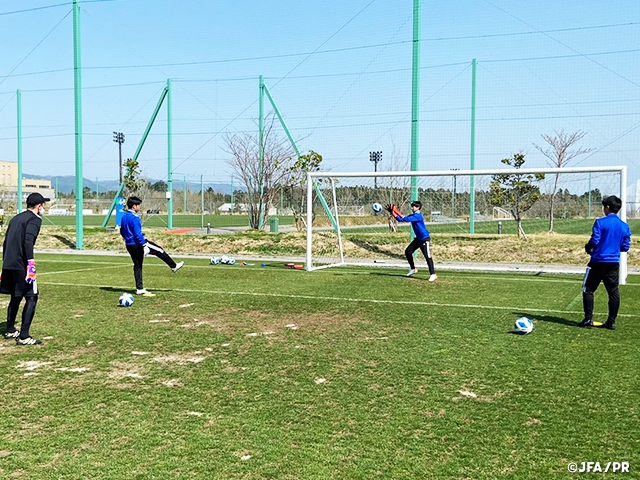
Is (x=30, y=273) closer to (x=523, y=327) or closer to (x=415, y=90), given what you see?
(x=523, y=327)

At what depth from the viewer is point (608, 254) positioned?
9.10 metres

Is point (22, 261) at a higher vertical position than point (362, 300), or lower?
higher

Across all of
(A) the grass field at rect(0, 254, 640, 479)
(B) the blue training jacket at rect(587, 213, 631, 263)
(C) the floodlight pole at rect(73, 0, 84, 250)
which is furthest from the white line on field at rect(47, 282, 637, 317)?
(C) the floodlight pole at rect(73, 0, 84, 250)

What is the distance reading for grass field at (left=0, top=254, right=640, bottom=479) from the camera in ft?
14.6

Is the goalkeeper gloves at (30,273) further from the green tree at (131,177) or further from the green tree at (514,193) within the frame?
the green tree at (131,177)

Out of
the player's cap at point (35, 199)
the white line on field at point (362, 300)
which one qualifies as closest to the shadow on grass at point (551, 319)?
the white line on field at point (362, 300)

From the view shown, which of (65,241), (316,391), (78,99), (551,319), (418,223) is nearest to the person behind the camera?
(316,391)

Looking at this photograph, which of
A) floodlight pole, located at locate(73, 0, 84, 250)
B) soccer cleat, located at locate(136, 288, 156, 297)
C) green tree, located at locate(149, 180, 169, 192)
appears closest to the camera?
soccer cleat, located at locate(136, 288, 156, 297)

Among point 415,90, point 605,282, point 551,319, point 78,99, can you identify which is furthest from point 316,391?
point 78,99

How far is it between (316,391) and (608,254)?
528cm

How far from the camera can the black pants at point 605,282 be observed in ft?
29.9

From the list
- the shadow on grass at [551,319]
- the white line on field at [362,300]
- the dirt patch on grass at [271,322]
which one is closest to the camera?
the dirt patch on grass at [271,322]

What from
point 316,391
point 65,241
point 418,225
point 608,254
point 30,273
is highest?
point 418,225

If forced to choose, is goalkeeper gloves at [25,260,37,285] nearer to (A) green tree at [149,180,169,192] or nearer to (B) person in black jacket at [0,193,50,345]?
(B) person in black jacket at [0,193,50,345]
